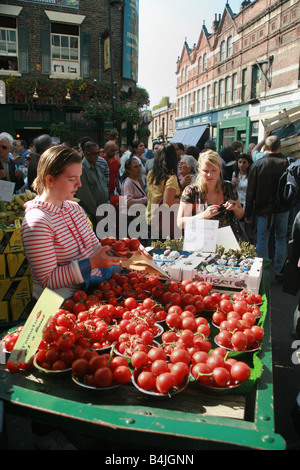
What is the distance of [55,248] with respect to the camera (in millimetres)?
2293

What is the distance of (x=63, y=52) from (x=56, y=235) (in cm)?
Answer: 1607

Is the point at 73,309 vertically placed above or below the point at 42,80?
below

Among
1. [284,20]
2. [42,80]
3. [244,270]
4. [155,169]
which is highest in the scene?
[284,20]

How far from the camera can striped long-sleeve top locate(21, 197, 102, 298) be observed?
213cm

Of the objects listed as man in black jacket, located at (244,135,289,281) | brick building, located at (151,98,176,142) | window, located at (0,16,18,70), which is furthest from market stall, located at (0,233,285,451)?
brick building, located at (151,98,176,142)

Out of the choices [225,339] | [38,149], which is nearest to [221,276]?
[225,339]

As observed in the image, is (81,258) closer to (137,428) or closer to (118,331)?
(118,331)

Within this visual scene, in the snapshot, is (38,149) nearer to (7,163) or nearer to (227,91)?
(7,163)

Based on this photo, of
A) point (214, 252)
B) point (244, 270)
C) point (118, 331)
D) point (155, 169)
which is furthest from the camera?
point (155, 169)

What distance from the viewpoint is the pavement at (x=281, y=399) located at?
245 centimetres

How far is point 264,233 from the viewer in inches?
226

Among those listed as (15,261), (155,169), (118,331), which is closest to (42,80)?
(155,169)

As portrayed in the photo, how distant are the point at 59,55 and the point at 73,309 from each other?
1637 cm

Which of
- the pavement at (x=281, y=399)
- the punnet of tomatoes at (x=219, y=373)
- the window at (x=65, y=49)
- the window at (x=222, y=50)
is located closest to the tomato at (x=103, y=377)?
the pavement at (x=281, y=399)
